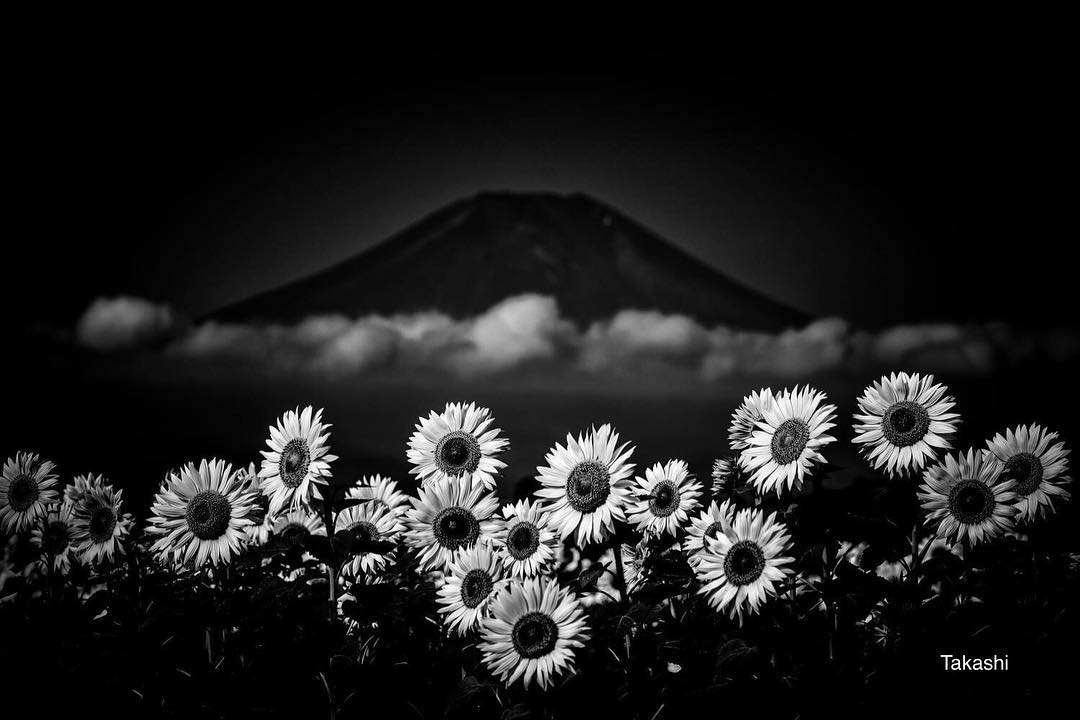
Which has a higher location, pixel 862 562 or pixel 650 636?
pixel 862 562

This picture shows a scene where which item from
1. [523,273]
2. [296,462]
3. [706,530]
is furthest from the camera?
[523,273]

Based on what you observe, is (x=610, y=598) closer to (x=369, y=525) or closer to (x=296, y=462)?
(x=369, y=525)

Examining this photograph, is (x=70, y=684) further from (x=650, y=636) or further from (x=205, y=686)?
(x=650, y=636)

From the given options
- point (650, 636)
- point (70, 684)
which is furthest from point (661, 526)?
point (70, 684)

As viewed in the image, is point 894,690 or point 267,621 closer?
point 894,690

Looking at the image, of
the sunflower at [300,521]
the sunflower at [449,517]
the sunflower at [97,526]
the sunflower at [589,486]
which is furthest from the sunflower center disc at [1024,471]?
the sunflower at [97,526]

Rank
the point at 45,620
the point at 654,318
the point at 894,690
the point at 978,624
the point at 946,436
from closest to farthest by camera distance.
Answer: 1. the point at 894,690
2. the point at 978,624
3. the point at 946,436
4. the point at 45,620
5. the point at 654,318

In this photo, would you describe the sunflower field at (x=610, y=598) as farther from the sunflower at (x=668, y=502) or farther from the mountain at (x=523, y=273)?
the mountain at (x=523, y=273)

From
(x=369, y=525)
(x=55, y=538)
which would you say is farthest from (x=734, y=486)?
(x=55, y=538)
